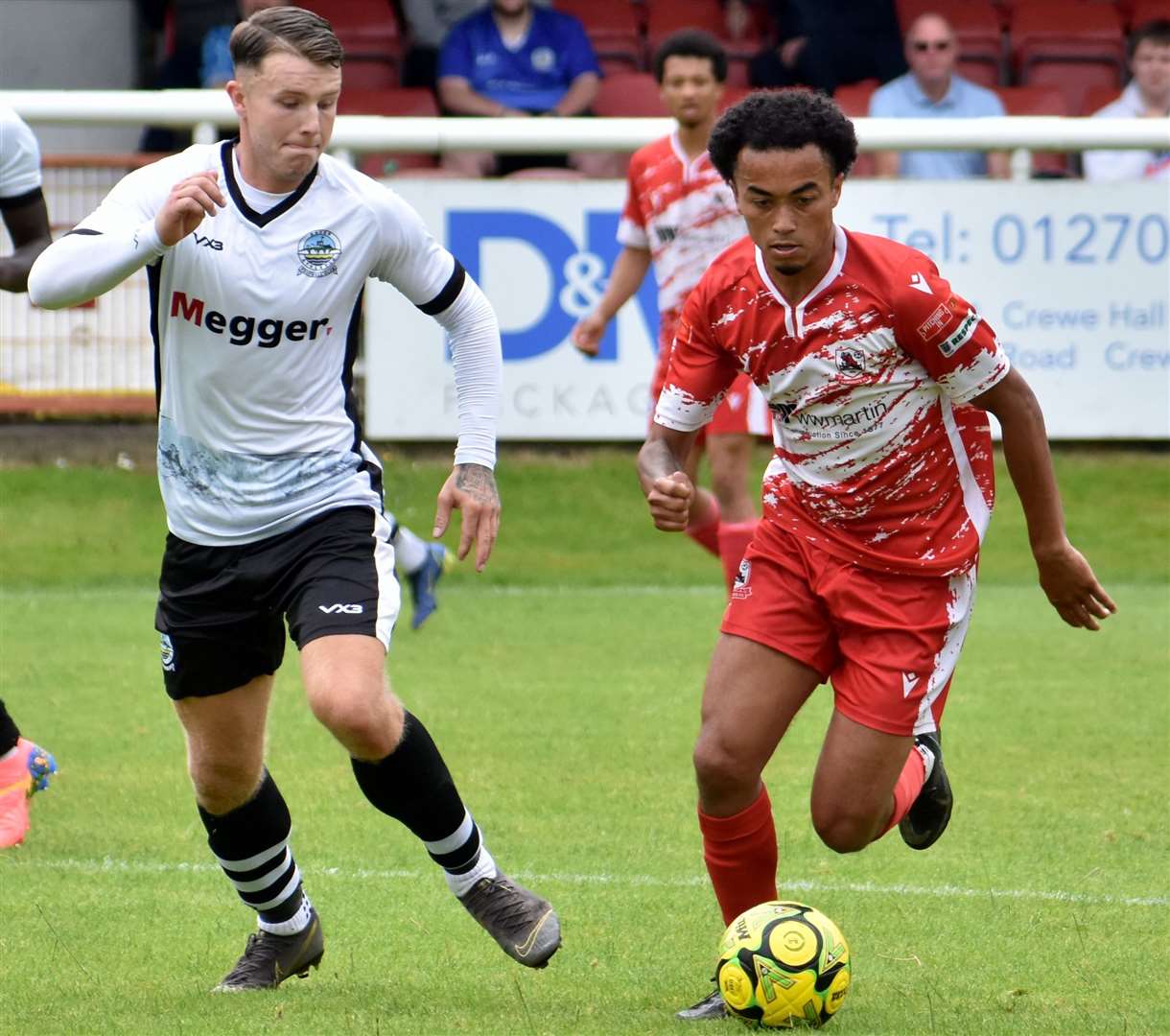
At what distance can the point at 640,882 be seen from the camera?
19.0 feet

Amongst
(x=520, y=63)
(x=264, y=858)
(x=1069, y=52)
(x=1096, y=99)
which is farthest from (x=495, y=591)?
(x=1069, y=52)

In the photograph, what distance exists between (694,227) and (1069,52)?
7.46m

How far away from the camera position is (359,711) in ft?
14.2

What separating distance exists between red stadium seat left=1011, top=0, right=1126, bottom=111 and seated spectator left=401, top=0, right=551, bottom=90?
12.2ft

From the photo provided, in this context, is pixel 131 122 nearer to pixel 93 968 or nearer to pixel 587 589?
pixel 587 589

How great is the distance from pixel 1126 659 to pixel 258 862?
5363mm

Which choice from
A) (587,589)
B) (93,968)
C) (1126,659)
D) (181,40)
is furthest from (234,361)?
(181,40)

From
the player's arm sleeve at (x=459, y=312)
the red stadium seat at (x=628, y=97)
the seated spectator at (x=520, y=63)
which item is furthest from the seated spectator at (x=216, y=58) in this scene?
the player's arm sleeve at (x=459, y=312)

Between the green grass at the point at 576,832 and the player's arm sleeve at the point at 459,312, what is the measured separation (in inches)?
52.4

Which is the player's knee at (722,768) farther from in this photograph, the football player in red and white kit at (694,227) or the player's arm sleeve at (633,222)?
the player's arm sleeve at (633,222)

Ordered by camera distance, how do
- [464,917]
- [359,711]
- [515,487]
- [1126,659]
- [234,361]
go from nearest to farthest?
[359,711] < [234,361] < [464,917] < [1126,659] < [515,487]

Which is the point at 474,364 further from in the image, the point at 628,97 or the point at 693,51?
the point at 628,97

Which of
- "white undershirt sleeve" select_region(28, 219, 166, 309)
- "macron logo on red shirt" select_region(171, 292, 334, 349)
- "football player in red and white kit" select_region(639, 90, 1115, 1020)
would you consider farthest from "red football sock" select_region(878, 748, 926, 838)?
"white undershirt sleeve" select_region(28, 219, 166, 309)

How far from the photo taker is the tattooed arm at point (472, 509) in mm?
4668
